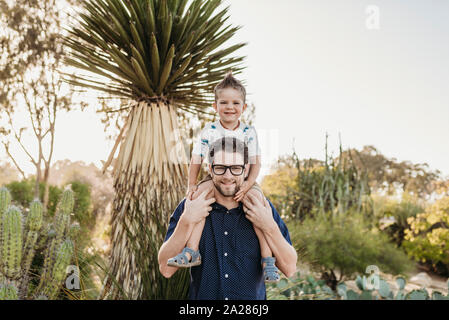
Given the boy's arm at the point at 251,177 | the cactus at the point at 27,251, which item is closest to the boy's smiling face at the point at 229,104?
the boy's arm at the point at 251,177

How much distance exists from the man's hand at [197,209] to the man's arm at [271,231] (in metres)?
0.20

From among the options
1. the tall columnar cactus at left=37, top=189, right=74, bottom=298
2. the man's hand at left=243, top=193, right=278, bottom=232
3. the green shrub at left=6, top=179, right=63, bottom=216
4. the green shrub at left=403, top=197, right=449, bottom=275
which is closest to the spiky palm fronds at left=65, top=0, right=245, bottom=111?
the tall columnar cactus at left=37, top=189, right=74, bottom=298

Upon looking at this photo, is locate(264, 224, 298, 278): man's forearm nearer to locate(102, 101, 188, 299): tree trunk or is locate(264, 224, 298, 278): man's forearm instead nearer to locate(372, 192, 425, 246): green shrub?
locate(102, 101, 188, 299): tree trunk

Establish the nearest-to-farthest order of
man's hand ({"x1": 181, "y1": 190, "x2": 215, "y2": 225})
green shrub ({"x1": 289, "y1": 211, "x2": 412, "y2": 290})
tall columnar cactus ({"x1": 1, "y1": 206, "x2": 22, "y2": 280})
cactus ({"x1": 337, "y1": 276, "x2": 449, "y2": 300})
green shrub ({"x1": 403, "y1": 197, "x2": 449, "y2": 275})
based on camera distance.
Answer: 1. man's hand ({"x1": 181, "y1": 190, "x2": 215, "y2": 225})
2. tall columnar cactus ({"x1": 1, "y1": 206, "x2": 22, "y2": 280})
3. cactus ({"x1": 337, "y1": 276, "x2": 449, "y2": 300})
4. green shrub ({"x1": 289, "y1": 211, "x2": 412, "y2": 290})
5. green shrub ({"x1": 403, "y1": 197, "x2": 449, "y2": 275})

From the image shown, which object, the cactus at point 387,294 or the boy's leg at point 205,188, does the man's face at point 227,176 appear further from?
the cactus at point 387,294

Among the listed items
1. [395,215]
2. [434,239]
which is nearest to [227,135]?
[434,239]

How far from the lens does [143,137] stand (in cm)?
406

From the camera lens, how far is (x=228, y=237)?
5.75ft

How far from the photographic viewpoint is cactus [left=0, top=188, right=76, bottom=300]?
4.05 m

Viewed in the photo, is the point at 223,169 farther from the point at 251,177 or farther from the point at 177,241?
the point at 177,241

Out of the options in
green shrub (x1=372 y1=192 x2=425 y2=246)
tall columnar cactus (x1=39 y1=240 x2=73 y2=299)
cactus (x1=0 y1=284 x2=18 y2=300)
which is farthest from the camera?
green shrub (x1=372 y1=192 x2=425 y2=246)

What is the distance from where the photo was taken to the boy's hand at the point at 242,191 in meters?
1.71
